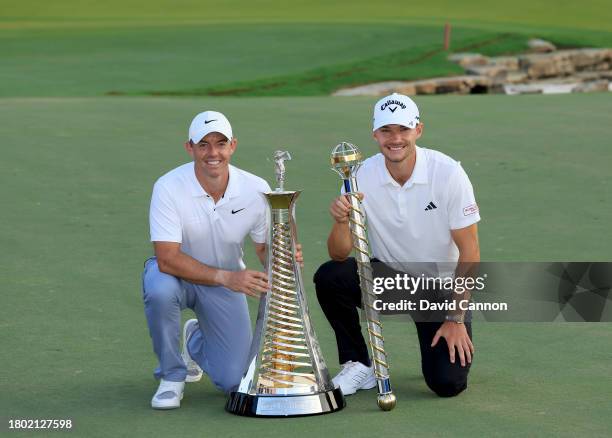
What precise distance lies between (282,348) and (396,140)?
103 cm

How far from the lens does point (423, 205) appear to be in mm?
5801

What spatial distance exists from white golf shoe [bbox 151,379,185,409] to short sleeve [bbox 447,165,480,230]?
138cm

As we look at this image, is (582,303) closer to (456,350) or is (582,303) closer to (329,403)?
(456,350)

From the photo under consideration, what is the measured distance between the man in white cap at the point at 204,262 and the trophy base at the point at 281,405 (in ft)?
1.13

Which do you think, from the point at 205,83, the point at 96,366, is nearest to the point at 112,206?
the point at 96,366

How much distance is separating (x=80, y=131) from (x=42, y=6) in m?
24.1

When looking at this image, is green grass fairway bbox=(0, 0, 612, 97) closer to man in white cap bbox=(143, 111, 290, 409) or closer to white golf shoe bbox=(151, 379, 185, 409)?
man in white cap bbox=(143, 111, 290, 409)

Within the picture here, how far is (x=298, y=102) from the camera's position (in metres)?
14.4

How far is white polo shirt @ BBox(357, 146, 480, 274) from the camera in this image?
18.8ft

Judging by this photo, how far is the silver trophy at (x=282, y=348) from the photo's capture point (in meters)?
5.33

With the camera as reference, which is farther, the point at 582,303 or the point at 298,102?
the point at 298,102

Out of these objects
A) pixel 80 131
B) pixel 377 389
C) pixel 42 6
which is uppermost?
pixel 42 6

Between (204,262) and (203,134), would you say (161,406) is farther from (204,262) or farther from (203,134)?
(203,134)

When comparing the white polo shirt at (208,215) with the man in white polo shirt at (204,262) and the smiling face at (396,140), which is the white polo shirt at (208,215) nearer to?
the man in white polo shirt at (204,262)
